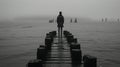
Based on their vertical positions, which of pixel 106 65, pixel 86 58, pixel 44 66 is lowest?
pixel 106 65

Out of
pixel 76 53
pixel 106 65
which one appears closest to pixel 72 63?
pixel 76 53

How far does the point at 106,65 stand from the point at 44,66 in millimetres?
5892

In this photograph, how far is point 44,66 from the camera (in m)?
7.60

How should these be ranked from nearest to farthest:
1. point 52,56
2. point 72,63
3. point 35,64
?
point 35,64
point 72,63
point 52,56

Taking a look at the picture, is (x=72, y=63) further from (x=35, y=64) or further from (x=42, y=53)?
(x=35, y=64)

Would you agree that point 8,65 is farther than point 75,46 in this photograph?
Yes

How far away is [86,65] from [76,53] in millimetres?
1682

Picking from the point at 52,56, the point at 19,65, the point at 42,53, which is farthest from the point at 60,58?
the point at 19,65

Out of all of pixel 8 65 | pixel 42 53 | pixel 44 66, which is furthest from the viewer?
pixel 8 65

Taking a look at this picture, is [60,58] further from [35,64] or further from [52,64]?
[35,64]

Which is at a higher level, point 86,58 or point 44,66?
point 86,58

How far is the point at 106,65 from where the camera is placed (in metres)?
11.2

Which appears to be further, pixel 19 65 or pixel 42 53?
pixel 19 65

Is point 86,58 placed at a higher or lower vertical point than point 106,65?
higher
